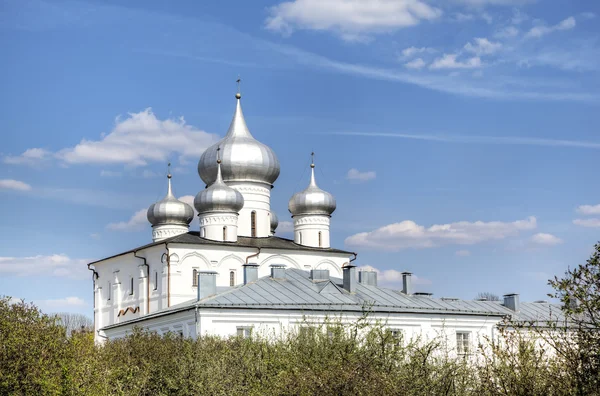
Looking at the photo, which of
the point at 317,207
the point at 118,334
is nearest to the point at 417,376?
the point at 118,334

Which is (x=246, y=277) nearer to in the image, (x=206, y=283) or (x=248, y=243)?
(x=206, y=283)

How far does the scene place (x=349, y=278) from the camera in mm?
39094

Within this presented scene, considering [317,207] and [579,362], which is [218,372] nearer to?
[579,362]

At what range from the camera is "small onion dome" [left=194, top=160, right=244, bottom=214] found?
52625 millimetres

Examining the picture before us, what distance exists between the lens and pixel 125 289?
53.5 metres

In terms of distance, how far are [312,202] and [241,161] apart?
4.77 metres

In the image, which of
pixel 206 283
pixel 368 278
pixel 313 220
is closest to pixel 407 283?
pixel 368 278

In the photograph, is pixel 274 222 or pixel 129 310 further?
pixel 274 222

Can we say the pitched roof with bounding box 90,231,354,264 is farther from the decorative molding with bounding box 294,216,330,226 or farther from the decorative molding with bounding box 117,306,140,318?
the decorative molding with bounding box 117,306,140,318

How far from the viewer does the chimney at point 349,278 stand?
3900 cm

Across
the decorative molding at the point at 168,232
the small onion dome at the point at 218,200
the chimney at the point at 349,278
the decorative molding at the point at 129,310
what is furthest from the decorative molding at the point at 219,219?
the chimney at the point at 349,278

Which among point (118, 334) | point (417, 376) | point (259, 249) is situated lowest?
point (417, 376)

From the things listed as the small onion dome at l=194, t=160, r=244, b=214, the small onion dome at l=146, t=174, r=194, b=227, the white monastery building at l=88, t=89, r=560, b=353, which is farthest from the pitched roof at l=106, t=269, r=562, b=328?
the small onion dome at l=146, t=174, r=194, b=227

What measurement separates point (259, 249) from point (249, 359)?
28.6m
